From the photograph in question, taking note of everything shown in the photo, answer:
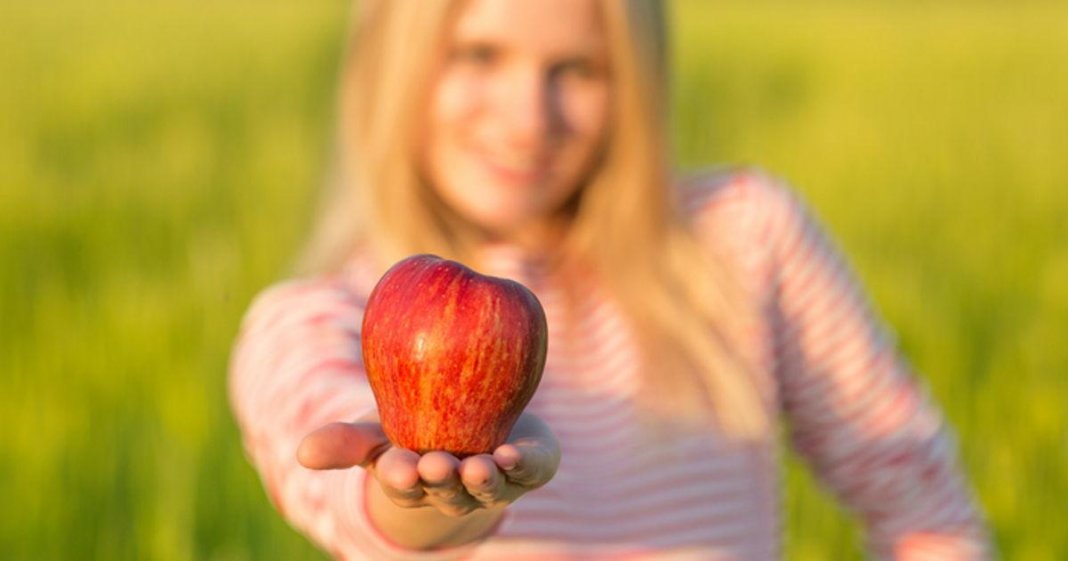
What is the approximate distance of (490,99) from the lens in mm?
1474

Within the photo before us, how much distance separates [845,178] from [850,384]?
2975mm

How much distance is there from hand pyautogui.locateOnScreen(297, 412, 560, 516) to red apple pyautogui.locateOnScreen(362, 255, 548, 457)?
0.16 ft

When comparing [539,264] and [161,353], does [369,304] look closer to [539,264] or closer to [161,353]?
[539,264]

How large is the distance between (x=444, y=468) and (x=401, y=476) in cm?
3

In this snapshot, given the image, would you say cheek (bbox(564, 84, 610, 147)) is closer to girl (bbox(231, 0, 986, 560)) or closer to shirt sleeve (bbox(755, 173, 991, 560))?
girl (bbox(231, 0, 986, 560))

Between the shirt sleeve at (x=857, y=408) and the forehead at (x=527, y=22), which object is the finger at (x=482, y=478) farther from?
the shirt sleeve at (x=857, y=408)

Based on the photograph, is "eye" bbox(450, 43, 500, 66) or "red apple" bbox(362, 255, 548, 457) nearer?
"red apple" bbox(362, 255, 548, 457)

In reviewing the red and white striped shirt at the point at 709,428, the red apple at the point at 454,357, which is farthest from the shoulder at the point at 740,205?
the red apple at the point at 454,357

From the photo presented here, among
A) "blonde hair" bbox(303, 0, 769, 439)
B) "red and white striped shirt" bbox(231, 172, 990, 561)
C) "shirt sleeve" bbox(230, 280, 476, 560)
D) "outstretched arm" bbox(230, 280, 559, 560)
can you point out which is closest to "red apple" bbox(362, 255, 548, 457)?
"outstretched arm" bbox(230, 280, 559, 560)

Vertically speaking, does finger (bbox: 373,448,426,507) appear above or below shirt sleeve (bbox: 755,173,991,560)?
A: above

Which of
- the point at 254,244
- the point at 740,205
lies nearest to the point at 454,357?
the point at 740,205

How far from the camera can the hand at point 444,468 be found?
84 cm

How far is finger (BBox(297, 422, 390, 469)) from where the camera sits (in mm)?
Answer: 875

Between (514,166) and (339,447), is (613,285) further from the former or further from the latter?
(339,447)
